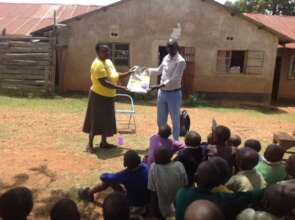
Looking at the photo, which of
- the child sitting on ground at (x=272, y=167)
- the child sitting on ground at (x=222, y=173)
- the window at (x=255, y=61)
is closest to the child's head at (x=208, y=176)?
the child sitting on ground at (x=222, y=173)

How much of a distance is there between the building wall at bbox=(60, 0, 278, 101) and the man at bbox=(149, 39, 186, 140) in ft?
27.3

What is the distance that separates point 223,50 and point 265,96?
240cm

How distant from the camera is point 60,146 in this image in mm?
7016

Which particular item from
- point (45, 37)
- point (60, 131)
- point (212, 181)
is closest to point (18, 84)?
point (45, 37)

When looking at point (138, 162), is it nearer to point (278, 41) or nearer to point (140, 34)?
point (140, 34)

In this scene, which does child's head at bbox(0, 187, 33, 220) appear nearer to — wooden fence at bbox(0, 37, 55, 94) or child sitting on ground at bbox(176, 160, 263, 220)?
child sitting on ground at bbox(176, 160, 263, 220)

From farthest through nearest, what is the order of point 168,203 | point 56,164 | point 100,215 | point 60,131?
point 60,131 → point 56,164 → point 100,215 → point 168,203

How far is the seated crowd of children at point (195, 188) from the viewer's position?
8.68ft

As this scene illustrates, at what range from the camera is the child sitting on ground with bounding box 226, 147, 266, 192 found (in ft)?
11.4

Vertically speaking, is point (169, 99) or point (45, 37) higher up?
point (45, 37)

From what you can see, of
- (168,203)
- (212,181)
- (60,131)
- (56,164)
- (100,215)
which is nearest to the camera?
(212,181)

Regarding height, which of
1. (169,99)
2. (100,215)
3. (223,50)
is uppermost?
(223,50)

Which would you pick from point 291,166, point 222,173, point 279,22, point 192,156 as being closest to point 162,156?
point 192,156

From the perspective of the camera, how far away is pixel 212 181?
2971mm
